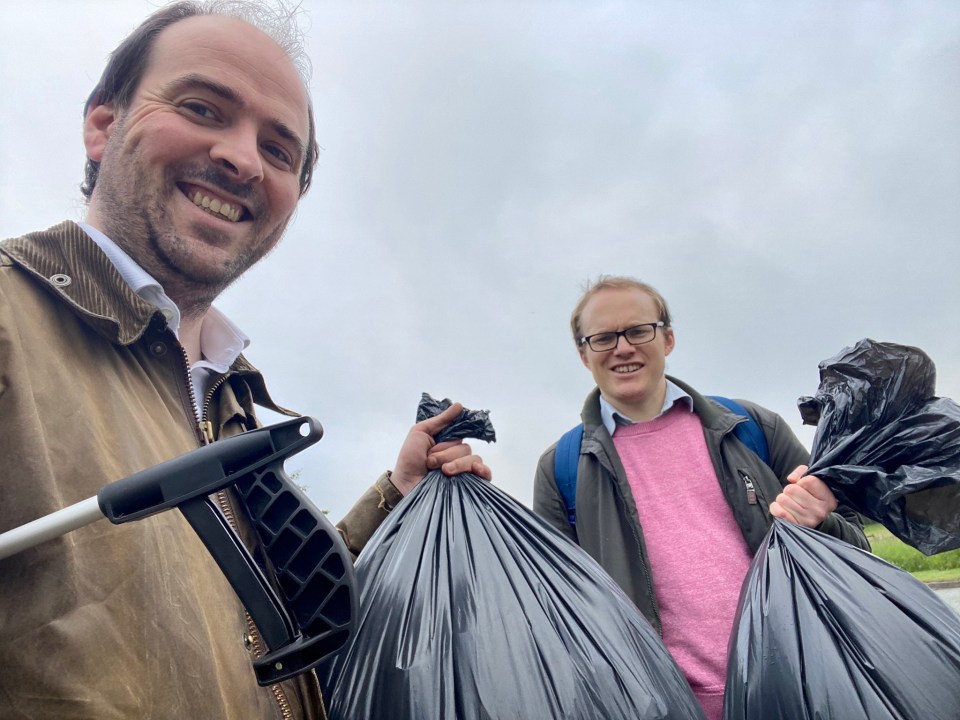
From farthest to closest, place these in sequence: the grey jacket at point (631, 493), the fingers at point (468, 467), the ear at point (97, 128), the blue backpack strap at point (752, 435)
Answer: the blue backpack strap at point (752, 435) < the grey jacket at point (631, 493) < the ear at point (97, 128) < the fingers at point (468, 467)

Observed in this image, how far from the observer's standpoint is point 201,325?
1356 mm

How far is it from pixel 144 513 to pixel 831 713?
0.92 metres

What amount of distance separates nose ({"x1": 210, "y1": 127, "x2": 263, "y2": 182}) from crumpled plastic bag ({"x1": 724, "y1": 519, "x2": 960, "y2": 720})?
1215mm

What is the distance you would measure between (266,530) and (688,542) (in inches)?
47.4

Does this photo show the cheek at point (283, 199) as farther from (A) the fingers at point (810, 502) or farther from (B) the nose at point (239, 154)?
(A) the fingers at point (810, 502)

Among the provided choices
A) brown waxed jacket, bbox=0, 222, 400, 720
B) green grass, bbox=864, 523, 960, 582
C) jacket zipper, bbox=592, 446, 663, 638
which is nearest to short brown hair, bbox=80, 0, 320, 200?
brown waxed jacket, bbox=0, 222, 400, 720

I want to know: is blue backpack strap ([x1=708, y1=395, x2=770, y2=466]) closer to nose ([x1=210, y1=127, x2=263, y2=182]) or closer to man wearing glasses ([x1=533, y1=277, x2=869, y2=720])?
man wearing glasses ([x1=533, y1=277, x2=869, y2=720])

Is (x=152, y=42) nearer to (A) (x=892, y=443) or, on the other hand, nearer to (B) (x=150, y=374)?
(B) (x=150, y=374)

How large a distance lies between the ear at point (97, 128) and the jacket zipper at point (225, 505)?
551 mm

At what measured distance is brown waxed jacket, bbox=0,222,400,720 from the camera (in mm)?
666

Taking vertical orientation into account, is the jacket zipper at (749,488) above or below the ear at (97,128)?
below

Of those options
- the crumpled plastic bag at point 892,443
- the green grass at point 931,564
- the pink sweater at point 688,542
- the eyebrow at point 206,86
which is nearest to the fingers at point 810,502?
the crumpled plastic bag at point 892,443

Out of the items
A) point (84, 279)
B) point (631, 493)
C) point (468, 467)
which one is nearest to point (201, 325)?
point (84, 279)

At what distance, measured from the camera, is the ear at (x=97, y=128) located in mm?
1249
